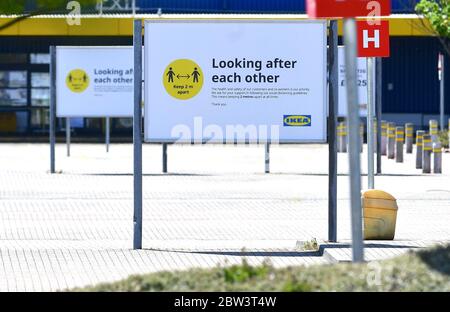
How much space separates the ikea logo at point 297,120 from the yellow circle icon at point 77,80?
14265 mm

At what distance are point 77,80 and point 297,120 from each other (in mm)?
14610

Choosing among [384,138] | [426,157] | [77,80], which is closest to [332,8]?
[426,157]

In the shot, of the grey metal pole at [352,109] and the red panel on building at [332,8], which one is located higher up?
the red panel on building at [332,8]

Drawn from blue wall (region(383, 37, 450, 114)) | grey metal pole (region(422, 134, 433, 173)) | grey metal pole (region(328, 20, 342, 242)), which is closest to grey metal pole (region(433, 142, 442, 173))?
grey metal pole (region(422, 134, 433, 173))

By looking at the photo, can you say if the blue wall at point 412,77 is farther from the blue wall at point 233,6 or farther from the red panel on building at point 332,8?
the red panel on building at point 332,8

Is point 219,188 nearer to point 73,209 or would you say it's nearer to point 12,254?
point 73,209

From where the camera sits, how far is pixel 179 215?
19.0m

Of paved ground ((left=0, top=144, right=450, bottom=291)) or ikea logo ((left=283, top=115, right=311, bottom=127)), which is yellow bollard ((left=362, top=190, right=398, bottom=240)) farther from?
ikea logo ((left=283, top=115, right=311, bottom=127))

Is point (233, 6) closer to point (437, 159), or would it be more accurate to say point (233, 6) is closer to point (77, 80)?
point (77, 80)

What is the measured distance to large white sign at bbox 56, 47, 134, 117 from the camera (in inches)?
1147

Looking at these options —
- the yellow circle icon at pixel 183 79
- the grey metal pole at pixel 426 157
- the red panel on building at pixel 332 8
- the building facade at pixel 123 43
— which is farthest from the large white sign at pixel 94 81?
the red panel on building at pixel 332 8

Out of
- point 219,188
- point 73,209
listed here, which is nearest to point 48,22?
point 219,188

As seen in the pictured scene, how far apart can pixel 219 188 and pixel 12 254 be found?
9771 mm

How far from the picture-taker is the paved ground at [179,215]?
1361 centimetres
